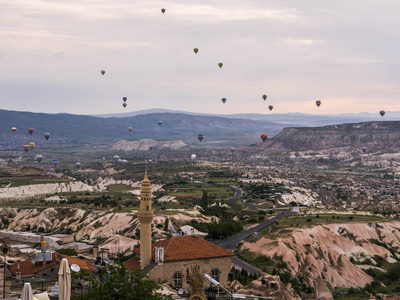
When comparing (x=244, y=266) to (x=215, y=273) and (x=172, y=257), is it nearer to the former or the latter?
(x=215, y=273)

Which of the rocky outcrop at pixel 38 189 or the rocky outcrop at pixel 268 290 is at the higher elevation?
the rocky outcrop at pixel 268 290

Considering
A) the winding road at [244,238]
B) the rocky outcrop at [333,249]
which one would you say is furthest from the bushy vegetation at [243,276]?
the rocky outcrop at [333,249]

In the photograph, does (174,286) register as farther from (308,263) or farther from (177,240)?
(308,263)

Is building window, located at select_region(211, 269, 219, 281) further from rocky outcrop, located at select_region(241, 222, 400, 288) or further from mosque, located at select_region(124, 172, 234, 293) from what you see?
rocky outcrop, located at select_region(241, 222, 400, 288)

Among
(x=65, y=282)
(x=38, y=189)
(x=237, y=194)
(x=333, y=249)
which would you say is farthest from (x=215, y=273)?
(x=38, y=189)

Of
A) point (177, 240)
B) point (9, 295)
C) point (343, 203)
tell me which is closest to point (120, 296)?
point (9, 295)

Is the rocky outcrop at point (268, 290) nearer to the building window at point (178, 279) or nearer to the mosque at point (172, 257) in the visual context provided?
the mosque at point (172, 257)

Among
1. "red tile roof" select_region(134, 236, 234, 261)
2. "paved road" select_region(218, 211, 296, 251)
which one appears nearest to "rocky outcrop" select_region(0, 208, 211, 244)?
"paved road" select_region(218, 211, 296, 251)
